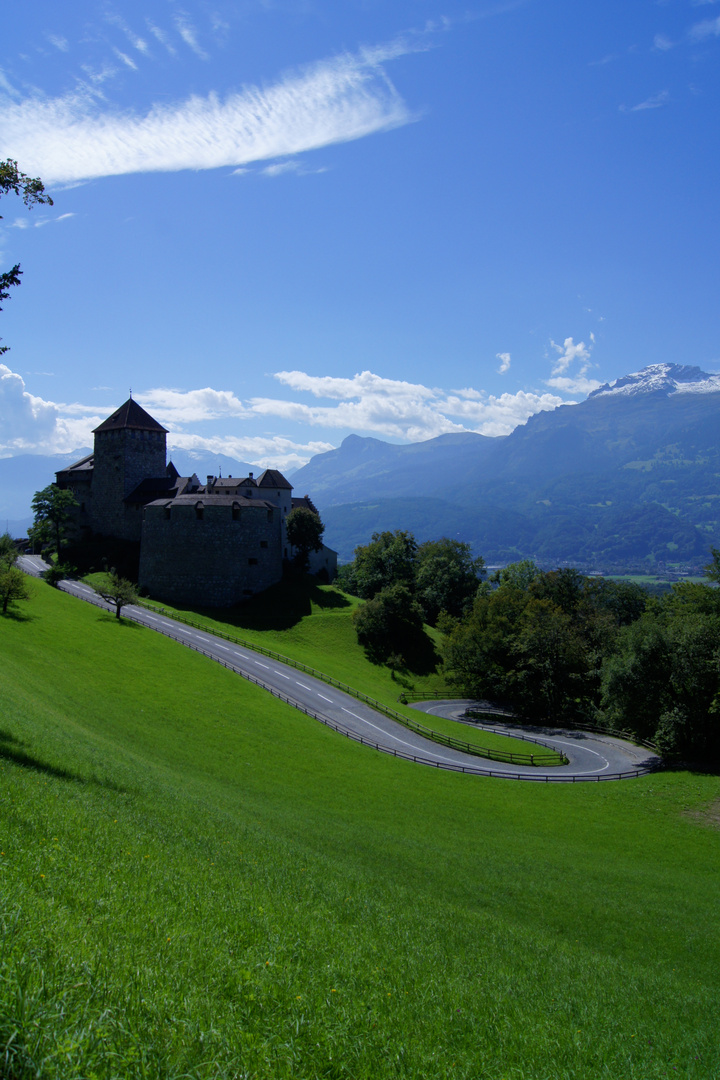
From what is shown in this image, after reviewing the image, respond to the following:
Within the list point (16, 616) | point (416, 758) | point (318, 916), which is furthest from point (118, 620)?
point (318, 916)

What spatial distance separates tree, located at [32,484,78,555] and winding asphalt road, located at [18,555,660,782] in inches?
809

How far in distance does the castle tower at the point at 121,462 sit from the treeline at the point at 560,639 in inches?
1283

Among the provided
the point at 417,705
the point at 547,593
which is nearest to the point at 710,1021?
the point at 417,705

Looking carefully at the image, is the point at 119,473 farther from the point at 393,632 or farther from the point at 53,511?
the point at 393,632

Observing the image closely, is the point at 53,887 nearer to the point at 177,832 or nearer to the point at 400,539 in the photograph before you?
the point at 177,832

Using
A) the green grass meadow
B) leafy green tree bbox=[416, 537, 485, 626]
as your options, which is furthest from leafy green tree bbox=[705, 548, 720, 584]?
leafy green tree bbox=[416, 537, 485, 626]

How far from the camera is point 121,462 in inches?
3253

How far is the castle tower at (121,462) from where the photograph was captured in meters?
82.3

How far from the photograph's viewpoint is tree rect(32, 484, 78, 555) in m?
79.1

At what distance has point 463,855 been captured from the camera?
69.5 ft

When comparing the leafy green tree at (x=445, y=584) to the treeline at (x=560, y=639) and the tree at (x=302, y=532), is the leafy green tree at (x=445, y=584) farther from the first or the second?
the tree at (x=302, y=532)

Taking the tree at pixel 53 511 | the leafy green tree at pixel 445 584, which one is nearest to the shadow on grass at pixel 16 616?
the tree at pixel 53 511

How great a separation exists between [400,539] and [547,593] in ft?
68.5

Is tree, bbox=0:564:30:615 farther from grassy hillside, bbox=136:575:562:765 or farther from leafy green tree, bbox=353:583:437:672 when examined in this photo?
leafy green tree, bbox=353:583:437:672
